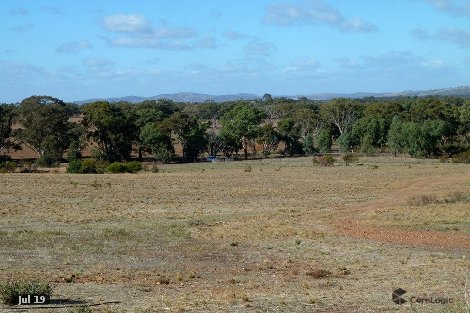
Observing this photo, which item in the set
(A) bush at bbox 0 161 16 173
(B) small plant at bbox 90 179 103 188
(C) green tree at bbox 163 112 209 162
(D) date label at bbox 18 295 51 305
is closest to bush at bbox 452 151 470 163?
(C) green tree at bbox 163 112 209 162

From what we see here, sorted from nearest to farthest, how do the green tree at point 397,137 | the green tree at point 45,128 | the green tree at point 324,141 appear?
the green tree at point 45,128, the green tree at point 397,137, the green tree at point 324,141

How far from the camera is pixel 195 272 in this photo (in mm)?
19438

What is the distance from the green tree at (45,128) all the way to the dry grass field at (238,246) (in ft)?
123

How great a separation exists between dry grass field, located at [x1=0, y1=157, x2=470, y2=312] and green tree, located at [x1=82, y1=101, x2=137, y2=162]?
39876 millimetres

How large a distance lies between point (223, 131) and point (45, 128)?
26329 millimetres

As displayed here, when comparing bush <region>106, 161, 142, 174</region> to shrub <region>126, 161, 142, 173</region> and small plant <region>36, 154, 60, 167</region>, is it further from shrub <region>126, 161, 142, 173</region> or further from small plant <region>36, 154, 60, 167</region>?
small plant <region>36, 154, 60, 167</region>

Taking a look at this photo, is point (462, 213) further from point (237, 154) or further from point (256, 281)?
point (237, 154)

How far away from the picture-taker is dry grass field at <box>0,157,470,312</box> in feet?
50.6

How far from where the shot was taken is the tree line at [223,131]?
3659 inches

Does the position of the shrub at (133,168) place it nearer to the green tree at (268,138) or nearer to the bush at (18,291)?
the green tree at (268,138)

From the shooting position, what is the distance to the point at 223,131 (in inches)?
4124

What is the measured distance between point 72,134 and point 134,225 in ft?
212

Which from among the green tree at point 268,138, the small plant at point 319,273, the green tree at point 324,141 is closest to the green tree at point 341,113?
the green tree at point 324,141

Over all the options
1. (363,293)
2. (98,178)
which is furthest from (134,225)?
(98,178)
